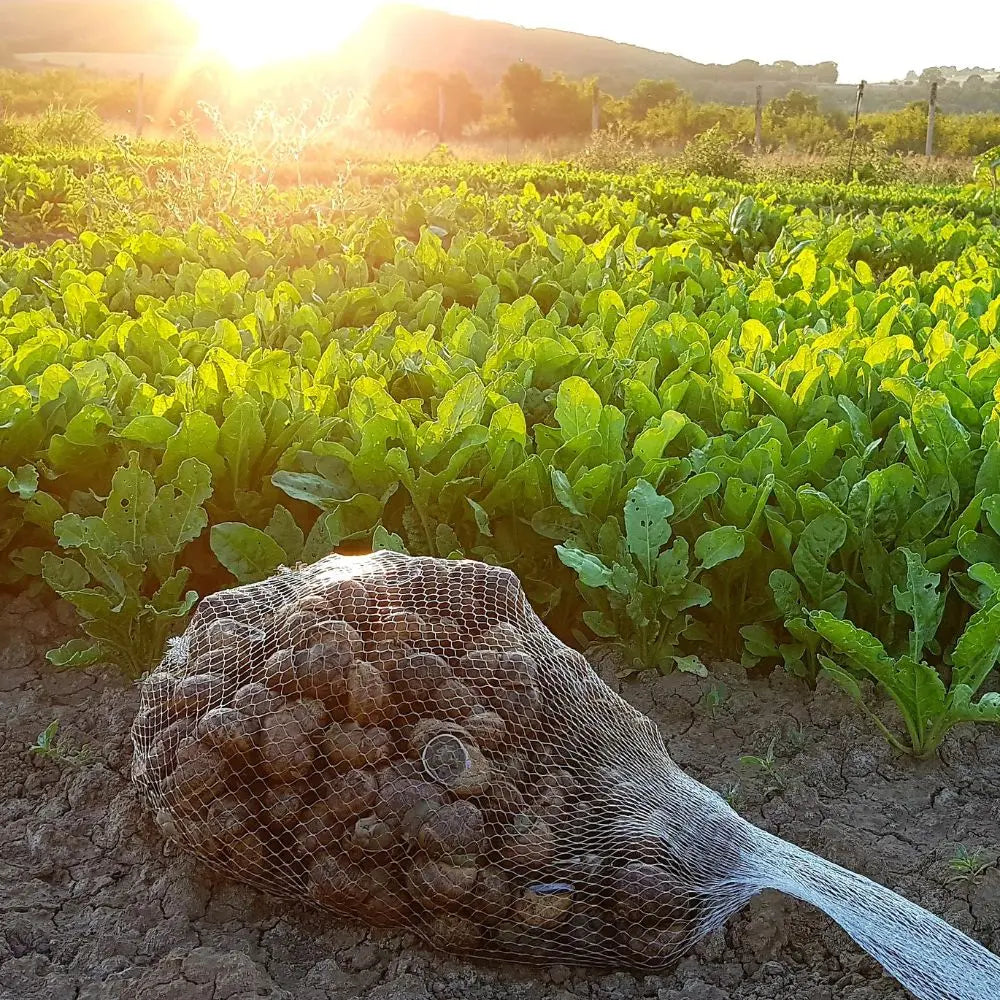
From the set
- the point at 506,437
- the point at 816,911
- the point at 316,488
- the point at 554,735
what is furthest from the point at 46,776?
the point at 816,911

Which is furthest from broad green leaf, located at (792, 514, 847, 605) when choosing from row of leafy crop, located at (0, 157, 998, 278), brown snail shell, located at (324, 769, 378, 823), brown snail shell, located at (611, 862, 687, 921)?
row of leafy crop, located at (0, 157, 998, 278)

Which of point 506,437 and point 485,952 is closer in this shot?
point 485,952

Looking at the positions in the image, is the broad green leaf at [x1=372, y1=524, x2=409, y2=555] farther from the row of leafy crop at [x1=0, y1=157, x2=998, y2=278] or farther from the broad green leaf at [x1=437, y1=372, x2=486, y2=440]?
the row of leafy crop at [x1=0, y1=157, x2=998, y2=278]

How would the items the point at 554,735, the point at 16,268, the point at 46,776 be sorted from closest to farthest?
1. the point at 554,735
2. the point at 46,776
3. the point at 16,268

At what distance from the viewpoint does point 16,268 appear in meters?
5.26

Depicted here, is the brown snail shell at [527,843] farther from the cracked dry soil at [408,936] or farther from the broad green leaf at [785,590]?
the broad green leaf at [785,590]

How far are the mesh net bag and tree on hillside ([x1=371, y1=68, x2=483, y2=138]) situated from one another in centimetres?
4444

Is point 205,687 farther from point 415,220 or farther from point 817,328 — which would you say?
point 415,220

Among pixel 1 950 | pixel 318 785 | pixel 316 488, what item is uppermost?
pixel 316 488

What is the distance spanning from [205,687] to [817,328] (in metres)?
2.92

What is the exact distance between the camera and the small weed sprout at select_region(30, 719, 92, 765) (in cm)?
225

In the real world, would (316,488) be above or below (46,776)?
above

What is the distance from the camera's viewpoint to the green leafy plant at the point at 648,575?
8.10 ft

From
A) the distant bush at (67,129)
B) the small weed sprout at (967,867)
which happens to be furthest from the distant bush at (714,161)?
the small weed sprout at (967,867)
